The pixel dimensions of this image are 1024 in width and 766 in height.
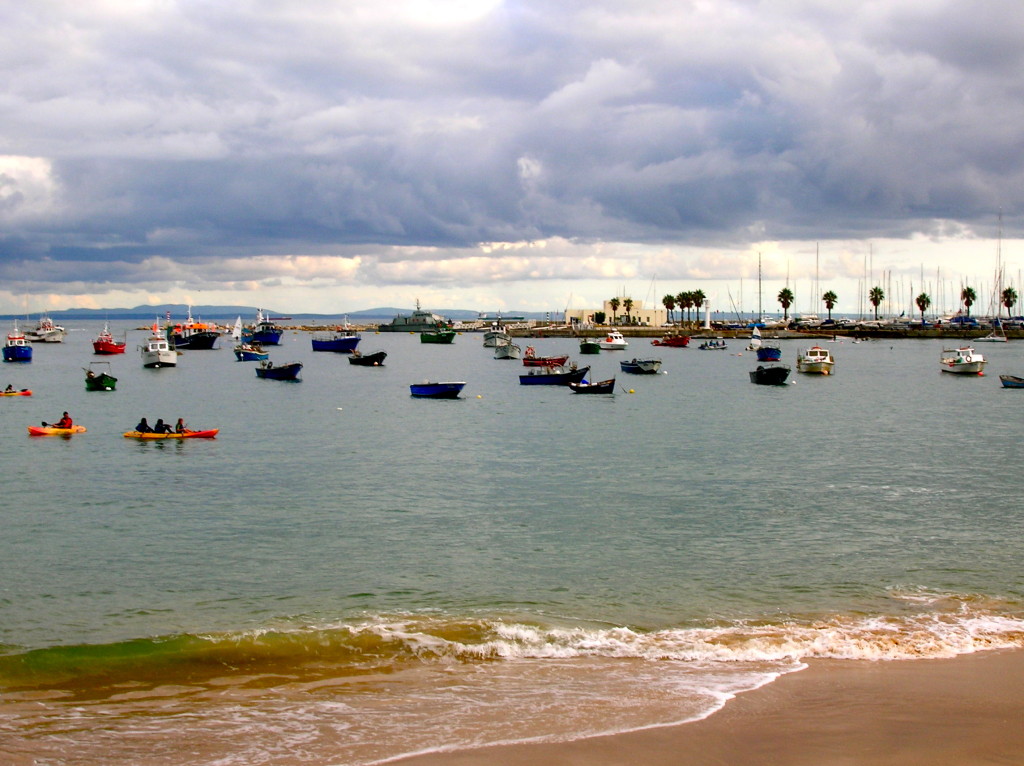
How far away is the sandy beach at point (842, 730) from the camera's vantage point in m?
15.3

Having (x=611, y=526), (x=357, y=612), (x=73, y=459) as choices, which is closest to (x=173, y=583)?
(x=357, y=612)

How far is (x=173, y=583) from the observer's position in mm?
27875

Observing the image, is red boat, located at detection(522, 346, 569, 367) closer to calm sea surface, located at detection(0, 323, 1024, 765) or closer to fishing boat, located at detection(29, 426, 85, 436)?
calm sea surface, located at detection(0, 323, 1024, 765)

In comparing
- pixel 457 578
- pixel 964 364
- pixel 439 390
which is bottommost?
pixel 457 578

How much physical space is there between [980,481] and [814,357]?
8154cm

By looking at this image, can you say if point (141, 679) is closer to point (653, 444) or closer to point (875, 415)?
point (653, 444)

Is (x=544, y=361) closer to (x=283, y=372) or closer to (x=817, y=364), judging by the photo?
(x=283, y=372)

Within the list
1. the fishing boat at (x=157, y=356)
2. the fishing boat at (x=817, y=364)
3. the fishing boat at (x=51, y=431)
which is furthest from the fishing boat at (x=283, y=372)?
the fishing boat at (x=817, y=364)

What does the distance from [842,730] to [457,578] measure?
14.0 meters

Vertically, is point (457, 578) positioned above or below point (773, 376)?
below

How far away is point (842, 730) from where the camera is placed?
16.4m

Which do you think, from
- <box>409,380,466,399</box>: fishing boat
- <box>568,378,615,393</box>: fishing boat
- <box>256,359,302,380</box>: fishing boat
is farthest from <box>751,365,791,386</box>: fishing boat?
<box>256,359,302,380</box>: fishing boat

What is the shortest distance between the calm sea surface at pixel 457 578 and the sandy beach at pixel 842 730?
0.72 metres

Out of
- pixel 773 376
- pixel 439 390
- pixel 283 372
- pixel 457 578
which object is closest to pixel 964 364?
pixel 773 376
